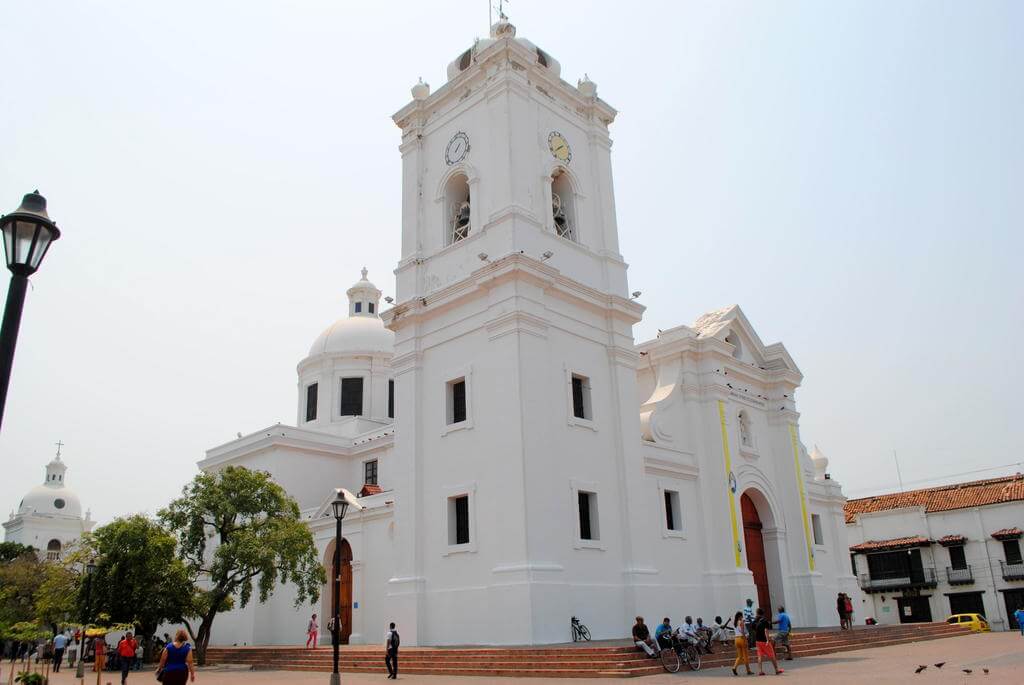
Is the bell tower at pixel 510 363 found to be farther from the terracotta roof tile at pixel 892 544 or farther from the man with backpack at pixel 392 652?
the terracotta roof tile at pixel 892 544

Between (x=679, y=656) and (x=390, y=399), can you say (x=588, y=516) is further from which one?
(x=390, y=399)

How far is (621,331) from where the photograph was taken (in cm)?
2370

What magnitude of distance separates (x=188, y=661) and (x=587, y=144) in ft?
64.8

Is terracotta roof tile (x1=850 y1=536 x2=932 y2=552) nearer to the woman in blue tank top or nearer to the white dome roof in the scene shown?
the white dome roof

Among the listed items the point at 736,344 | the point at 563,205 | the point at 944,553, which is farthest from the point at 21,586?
the point at 944,553

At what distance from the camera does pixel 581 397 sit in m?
22.4

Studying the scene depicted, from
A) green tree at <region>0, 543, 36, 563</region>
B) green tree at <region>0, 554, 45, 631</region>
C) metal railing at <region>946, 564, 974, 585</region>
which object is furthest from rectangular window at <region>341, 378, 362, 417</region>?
green tree at <region>0, 543, 36, 563</region>

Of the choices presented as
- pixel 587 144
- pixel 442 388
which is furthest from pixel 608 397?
pixel 587 144

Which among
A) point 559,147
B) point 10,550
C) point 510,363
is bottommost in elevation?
point 10,550

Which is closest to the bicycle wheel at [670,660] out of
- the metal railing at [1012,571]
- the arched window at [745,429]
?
the arched window at [745,429]

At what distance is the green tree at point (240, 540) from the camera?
22500 millimetres

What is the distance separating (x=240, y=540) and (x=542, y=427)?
9.00 metres

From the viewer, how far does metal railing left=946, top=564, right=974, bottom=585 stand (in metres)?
40.4

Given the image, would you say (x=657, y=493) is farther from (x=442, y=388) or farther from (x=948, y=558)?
(x=948, y=558)
